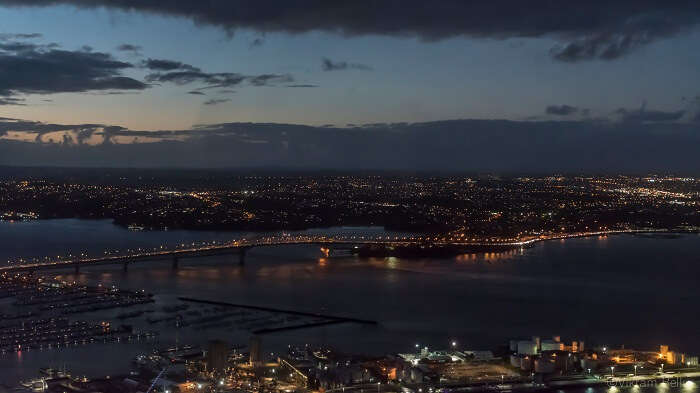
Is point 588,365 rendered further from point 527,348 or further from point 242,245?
point 242,245

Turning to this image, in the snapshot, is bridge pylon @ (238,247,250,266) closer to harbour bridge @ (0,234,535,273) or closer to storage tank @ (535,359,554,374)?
harbour bridge @ (0,234,535,273)

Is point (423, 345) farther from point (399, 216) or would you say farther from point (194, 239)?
point (399, 216)

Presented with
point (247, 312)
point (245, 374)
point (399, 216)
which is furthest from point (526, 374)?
point (399, 216)

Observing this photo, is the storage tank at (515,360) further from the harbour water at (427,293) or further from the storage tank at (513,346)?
the harbour water at (427,293)

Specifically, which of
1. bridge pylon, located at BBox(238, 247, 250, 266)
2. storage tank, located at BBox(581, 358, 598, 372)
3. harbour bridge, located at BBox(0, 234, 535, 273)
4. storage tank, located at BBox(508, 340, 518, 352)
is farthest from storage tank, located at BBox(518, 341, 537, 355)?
bridge pylon, located at BBox(238, 247, 250, 266)

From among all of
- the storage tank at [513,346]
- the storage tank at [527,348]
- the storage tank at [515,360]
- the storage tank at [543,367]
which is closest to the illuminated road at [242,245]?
the storage tank at [513,346]

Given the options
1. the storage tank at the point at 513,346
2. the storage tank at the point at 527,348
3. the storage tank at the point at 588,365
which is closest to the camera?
the storage tank at the point at 588,365
